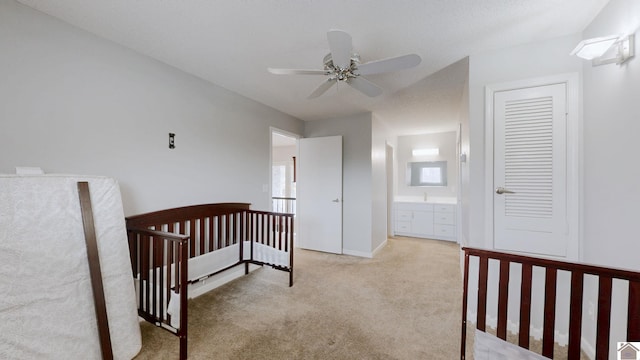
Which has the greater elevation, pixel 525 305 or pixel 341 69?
pixel 341 69

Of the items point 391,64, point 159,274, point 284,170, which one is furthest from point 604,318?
point 284,170

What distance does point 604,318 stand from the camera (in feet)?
3.72

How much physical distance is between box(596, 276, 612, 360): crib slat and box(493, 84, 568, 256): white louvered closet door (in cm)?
93

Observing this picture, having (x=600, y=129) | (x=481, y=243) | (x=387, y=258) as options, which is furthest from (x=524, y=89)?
(x=387, y=258)

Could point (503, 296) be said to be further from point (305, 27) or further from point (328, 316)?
point (305, 27)

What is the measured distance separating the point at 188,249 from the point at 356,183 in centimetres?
267

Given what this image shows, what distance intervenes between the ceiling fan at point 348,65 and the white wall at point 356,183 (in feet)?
6.28

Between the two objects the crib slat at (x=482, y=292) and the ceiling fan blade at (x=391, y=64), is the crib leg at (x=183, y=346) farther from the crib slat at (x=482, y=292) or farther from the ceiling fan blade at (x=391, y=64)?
the ceiling fan blade at (x=391, y=64)

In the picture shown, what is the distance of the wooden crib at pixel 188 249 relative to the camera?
174cm

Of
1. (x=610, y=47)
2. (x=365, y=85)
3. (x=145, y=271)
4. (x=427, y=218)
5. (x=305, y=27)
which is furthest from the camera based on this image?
(x=427, y=218)

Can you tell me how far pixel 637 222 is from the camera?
4.40ft

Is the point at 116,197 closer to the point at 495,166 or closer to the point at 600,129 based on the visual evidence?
the point at 495,166

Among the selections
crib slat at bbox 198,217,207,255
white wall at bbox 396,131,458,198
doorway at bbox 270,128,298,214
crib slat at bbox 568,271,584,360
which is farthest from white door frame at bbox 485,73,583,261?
doorway at bbox 270,128,298,214

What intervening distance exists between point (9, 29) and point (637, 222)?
384cm
